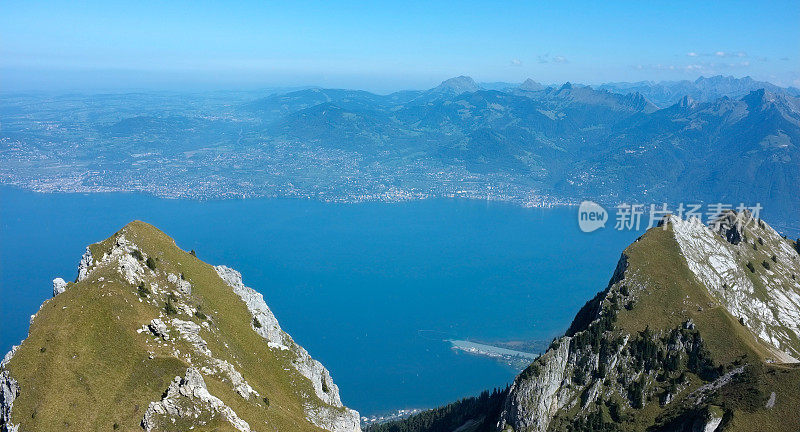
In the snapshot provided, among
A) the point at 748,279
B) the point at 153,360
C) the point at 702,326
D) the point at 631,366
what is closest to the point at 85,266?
the point at 153,360

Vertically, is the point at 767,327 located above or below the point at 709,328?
below

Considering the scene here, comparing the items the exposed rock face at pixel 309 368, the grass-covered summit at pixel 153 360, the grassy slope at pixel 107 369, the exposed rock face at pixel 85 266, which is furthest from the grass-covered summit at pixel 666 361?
the exposed rock face at pixel 85 266

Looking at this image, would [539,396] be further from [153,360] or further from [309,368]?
[153,360]

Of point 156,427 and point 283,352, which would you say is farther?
point 283,352

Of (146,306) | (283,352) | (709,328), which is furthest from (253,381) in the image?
(709,328)

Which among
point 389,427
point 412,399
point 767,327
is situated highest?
point 767,327

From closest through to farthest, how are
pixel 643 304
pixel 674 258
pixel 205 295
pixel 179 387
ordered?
pixel 179 387
pixel 205 295
pixel 643 304
pixel 674 258

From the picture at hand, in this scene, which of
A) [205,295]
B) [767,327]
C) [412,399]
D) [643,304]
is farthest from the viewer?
[412,399]

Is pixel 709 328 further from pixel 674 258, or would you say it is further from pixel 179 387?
pixel 179 387
